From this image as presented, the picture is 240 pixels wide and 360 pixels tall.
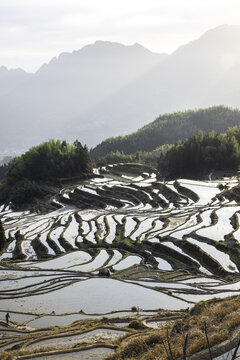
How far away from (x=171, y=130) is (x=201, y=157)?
86410mm

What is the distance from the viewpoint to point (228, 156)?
222 ft

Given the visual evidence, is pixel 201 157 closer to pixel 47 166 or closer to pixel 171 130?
pixel 47 166

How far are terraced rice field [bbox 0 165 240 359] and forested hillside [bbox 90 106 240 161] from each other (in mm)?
101641

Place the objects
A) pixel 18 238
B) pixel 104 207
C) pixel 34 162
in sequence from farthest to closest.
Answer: pixel 34 162, pixel 104 207, pixel 18 238

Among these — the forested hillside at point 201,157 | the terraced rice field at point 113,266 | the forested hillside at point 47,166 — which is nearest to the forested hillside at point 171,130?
the forested hillside at point 47,166

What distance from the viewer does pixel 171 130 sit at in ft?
509

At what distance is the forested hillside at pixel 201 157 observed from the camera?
67.6 meters

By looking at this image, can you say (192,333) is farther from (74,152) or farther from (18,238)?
(74,152)

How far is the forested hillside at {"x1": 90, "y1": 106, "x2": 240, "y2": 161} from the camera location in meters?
147

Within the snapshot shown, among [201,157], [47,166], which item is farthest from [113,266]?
[47,166]

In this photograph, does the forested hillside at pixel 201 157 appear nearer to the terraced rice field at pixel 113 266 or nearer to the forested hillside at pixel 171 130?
the terraced rice field at pixel 113 266

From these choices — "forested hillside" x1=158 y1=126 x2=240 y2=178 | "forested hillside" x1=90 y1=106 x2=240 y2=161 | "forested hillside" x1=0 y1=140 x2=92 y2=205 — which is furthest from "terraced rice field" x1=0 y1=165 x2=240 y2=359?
"forested hillside" x1=90 y1=106 x2=240 y2=161

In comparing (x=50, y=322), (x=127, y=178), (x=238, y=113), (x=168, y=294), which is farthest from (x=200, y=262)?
(x=238, y=113)

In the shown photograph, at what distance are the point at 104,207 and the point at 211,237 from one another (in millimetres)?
23369
